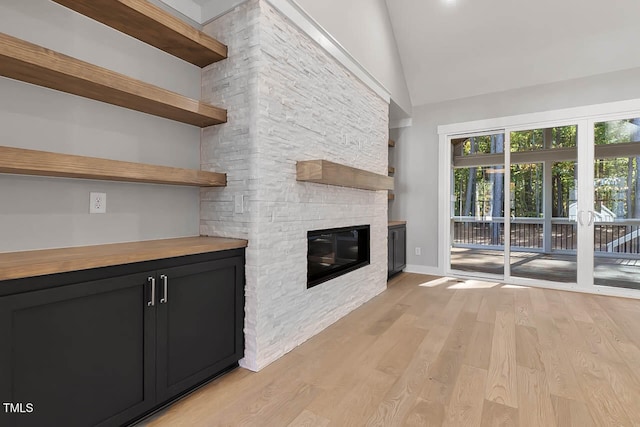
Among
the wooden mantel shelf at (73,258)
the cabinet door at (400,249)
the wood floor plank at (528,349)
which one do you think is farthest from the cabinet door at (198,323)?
the cabinet door at (400,249)

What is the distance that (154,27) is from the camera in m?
1.92

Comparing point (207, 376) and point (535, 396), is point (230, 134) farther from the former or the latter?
point (535, 396)

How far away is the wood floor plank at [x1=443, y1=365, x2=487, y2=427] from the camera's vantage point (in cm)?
164

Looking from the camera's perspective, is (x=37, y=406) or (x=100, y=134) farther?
(x=100, y=134)

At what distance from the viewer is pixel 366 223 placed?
3.73m

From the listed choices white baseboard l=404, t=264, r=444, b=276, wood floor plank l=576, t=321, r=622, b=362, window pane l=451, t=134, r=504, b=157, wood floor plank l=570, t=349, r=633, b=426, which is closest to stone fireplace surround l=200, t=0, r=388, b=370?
wood floor plank l=570, t=349, r=633, b=426

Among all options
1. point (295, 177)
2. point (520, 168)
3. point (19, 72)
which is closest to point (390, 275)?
point (520, 168)

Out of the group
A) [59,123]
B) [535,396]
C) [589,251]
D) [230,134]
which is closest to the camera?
[59,123]

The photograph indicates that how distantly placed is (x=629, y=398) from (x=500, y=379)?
664 mm

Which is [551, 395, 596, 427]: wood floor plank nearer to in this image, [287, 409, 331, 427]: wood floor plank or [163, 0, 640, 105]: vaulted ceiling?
[287, 409, 331, 427]: wood floor plank

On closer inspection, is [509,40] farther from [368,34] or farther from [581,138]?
[368,34]

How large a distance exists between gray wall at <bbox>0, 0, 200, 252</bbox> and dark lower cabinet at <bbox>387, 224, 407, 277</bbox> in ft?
10.2

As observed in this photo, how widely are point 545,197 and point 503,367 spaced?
3667 millimetres

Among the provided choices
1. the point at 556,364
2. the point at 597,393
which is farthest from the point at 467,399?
the point at 556,364
